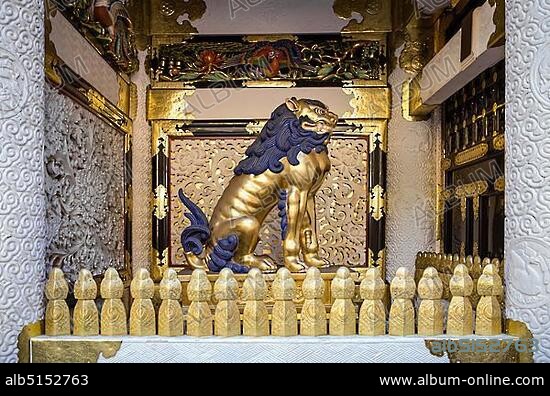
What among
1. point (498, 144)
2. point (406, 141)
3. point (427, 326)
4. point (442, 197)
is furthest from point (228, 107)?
point (427, 326)

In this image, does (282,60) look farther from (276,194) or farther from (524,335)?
(524,335)

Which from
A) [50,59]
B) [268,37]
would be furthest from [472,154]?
[50,59]

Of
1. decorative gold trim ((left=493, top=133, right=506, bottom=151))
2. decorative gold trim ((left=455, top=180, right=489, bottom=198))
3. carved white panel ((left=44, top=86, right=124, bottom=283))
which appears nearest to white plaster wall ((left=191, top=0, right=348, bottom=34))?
carved white panel ((left=44, top=86, right=124, bottom=283))

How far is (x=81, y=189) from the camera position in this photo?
2.51m

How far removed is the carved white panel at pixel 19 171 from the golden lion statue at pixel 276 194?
37.3 inches

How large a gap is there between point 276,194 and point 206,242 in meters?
0.35

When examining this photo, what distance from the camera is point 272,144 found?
2.64 metres

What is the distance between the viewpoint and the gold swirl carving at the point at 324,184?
10.8ft

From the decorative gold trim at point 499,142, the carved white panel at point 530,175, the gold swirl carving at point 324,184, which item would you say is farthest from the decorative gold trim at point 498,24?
the gold swirl carving at point 324,184

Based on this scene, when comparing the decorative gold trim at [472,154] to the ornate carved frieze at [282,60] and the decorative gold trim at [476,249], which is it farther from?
the ornate carved frieze at [282,60]
